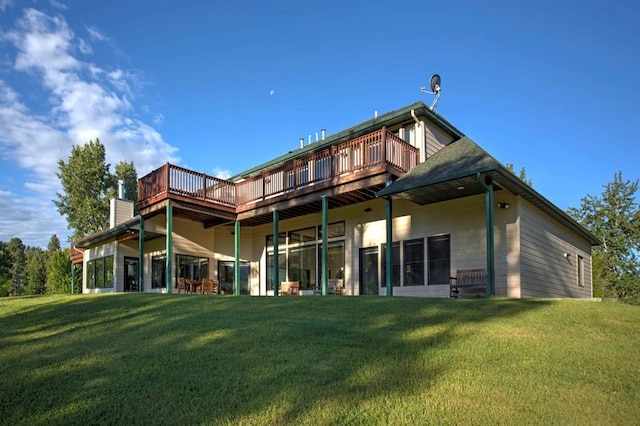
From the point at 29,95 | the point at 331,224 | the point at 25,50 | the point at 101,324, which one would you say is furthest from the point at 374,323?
the point at 29,95

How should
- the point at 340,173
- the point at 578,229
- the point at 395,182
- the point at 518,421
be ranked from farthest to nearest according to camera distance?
1. the point at 578,229
2. the point at 340,173
3. the point at 395,182
4. the point at 518,421

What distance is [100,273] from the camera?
2305cm

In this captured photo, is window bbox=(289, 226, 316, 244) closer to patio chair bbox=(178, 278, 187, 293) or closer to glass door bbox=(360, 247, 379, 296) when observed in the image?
glass door bbox=(360, 247, 379, 296)

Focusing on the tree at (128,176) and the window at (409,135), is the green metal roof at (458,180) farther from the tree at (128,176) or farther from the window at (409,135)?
the tree at (128,176)

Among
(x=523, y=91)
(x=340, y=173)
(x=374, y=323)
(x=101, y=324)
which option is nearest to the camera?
(x=374, y=323)

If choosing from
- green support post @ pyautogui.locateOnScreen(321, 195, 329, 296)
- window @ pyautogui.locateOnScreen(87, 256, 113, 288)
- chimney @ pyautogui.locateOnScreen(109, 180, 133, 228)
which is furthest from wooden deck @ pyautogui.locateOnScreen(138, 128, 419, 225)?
chimney @ pyautogui.locateOnScreen(109, 180, 133, 228)

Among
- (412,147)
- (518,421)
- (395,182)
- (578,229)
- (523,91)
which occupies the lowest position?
(518,421)

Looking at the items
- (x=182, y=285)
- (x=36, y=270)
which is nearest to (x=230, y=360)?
(x=182, y=285)

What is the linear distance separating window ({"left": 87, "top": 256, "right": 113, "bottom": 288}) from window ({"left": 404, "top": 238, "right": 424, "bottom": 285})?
1396 cm

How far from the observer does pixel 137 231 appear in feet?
65.0

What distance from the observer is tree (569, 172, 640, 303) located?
109 ft

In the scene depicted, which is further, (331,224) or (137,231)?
(137,231)

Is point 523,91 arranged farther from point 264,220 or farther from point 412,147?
point 264,220

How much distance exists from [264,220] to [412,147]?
23.0ft
